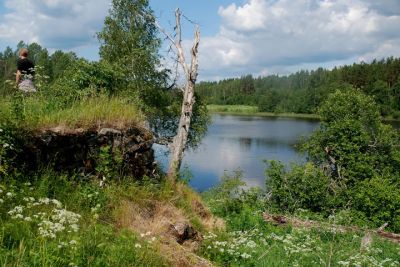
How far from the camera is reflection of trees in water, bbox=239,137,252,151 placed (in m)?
55.4

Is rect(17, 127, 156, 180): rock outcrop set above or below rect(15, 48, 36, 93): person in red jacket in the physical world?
below

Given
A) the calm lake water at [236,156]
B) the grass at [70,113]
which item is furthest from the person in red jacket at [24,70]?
the calm lake water at [236,156]

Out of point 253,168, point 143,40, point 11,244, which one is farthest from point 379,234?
point 253,168

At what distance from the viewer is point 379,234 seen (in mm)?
15359

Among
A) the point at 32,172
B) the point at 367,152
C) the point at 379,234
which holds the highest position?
the point at 32,172

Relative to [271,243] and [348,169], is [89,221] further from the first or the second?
[348,169]

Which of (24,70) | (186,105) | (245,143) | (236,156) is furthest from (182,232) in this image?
(245,143)

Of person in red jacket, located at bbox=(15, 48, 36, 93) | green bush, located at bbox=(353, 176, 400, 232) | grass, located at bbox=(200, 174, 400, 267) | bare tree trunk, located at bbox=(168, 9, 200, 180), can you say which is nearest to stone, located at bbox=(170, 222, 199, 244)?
grass, located at bbox=(200, 174, 400, 267)

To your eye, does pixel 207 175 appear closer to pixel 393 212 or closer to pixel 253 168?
pixel 253 168

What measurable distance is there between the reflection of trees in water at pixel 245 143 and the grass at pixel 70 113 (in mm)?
44580

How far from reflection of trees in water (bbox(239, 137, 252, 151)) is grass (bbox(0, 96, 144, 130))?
44580 mm

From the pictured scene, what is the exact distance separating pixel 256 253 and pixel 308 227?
5.70m

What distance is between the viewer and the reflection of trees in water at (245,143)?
55406 millimetres

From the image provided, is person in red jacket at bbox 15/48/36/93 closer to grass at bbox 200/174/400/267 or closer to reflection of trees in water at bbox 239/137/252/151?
grass at bbox 200/174/400/267
